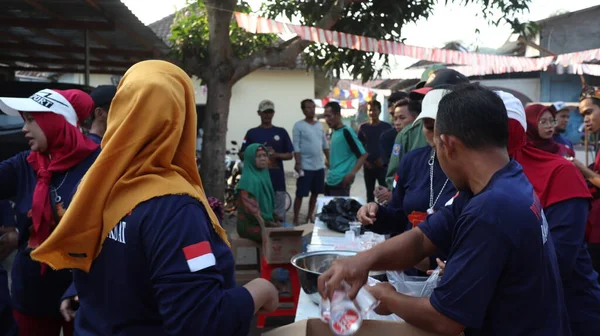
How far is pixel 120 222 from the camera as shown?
151 centimetres

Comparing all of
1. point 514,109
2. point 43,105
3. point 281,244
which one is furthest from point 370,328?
point 281,244

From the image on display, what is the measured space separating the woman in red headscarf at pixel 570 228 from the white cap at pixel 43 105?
2239mm

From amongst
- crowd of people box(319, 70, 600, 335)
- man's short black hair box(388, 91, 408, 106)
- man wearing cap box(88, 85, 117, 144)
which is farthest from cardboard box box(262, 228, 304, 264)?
crowd of people box(319, 70, 600, 335)

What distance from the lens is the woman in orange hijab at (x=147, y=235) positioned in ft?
4.69

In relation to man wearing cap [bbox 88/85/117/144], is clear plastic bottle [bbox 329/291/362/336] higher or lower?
lower

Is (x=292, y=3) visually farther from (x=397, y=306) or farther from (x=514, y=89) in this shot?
(x=514, y=89)

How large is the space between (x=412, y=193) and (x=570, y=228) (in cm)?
99

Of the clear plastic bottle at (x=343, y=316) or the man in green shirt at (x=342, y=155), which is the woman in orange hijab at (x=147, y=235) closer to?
the clear plastic bottle at (x=343, y=316)

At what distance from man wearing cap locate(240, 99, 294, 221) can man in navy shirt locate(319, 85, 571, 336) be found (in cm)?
611

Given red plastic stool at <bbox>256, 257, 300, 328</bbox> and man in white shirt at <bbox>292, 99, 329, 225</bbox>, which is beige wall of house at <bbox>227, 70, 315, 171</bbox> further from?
red plastic stool at <bbox>256, 257, 300, 328</bbox>

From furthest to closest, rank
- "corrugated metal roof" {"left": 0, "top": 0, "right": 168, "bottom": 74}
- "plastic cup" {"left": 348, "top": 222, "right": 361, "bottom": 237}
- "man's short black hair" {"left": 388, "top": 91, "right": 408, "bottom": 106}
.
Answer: "corrugated metal roof" {"left": 0, "top": 0, "right": 168, "bottom": 74}, "man's short black hair" {"left": 388, "top": 91, "right": 408, "bottom": 106}, "plastic cup" {"left": 348, "top": 222, "right": 361, "bottom": 237}

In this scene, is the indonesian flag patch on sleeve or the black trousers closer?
the indonesian flag patch on sleeve

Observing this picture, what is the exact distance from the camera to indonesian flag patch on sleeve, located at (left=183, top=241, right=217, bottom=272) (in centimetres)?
143

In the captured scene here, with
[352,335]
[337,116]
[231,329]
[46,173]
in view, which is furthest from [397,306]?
[337,116]
